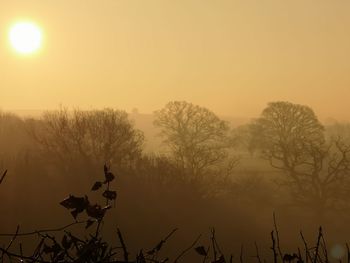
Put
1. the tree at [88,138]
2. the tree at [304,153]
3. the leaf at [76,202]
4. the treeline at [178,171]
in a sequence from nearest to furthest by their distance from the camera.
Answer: the leaf at [76,202] < the treeline at [178,171] < the tree at [304,153] < the tree at [88,138]

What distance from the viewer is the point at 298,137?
4500 cm

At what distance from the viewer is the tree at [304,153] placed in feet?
134

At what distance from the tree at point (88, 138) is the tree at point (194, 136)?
15.5 feet

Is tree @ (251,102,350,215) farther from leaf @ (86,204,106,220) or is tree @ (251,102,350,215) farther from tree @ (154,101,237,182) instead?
leaf @ (86,204,106,220)

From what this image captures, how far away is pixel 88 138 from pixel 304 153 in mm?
16845

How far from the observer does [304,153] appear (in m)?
42.9

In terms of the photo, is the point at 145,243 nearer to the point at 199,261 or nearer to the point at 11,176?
the point at 199,261

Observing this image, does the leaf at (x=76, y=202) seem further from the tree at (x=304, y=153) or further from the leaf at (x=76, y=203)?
the tree at (x=304, y=153)

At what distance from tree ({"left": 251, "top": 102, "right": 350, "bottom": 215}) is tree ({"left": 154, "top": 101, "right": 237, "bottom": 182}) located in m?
3.45

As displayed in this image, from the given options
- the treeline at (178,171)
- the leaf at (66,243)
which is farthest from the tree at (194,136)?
the leaf at (66,243)

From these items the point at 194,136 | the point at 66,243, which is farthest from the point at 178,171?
the point at 66,243

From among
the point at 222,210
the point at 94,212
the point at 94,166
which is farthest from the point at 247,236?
the point at 94,212

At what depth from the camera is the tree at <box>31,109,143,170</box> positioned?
4150 cm

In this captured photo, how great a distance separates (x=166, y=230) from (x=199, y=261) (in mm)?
5578
